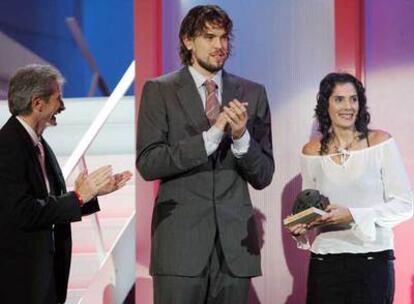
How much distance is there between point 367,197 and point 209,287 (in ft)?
2.15

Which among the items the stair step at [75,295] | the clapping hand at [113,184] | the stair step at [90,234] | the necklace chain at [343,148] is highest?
the necklace chain at [343,148]

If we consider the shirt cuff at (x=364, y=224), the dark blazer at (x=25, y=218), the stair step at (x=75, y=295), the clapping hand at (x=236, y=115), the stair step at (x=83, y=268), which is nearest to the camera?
the clapping hand at (x=236, y=115)

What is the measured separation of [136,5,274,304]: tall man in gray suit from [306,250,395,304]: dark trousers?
1.10 ft

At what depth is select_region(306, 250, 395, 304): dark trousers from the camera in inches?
95.0

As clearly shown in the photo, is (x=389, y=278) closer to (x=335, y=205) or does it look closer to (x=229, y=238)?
(x=335, y=205)

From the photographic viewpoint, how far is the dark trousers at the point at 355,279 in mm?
2412

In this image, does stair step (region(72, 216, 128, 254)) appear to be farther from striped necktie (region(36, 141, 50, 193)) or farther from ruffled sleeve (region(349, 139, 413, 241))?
ruffled sleeve (region(349, 139, 413, 241))

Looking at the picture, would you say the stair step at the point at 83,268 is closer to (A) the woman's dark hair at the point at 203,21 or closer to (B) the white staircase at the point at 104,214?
(B) the white staircase at the point at 104,214

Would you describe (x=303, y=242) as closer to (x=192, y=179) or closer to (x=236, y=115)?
(x=192, y=179)

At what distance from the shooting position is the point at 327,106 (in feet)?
8.58

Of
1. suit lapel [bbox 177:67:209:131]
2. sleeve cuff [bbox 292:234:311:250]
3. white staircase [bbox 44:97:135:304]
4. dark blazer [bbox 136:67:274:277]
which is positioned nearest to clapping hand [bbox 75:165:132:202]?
dark blazer [bbox 136:67:274:277]

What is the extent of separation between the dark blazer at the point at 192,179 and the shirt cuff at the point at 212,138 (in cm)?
1

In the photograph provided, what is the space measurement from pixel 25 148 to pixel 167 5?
4.04 feet

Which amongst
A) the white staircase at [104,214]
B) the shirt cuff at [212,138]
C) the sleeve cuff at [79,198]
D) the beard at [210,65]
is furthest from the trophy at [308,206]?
the white staircase at [104,214]
